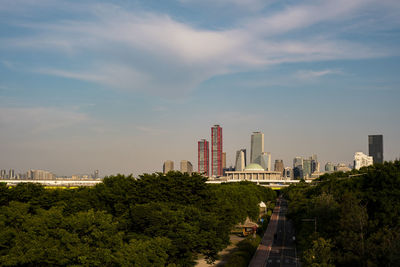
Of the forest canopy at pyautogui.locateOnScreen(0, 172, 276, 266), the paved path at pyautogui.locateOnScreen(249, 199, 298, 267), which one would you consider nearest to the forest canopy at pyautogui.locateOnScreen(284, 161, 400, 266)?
the paved path at pyautogui.locateOnScreen(249, 199, 298, 267)

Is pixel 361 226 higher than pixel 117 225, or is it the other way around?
pixel 361 226

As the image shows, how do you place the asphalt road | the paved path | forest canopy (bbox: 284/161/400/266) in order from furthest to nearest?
the asphalt road
the paved path
forest canopy (bbox: 284/161/400/266)

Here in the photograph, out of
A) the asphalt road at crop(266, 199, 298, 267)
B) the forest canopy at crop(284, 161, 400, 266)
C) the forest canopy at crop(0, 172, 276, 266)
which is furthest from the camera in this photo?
the asphalt road at crop(266, 199, 298, 267)

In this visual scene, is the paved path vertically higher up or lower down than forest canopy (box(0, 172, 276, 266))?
lower down

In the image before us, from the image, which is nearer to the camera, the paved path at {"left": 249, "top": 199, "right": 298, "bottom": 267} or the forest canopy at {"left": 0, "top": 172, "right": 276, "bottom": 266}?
the forest canopy at {"left": 0, "top": 172, "right": 276, "bottom": 266}

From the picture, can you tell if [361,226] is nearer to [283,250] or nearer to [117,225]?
[117,225]

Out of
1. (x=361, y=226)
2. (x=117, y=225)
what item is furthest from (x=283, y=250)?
(x=361, y=226)

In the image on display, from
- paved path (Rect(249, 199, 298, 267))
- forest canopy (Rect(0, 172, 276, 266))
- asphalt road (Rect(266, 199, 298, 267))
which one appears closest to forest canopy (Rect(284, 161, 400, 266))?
asphalt road (Rect(266, 199, 298, 267))

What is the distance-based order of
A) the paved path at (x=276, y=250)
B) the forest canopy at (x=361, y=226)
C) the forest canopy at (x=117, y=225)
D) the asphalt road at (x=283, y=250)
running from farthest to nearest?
the asphalt road at (x=283, y=250) < the paved path at (x=276, y=250) < the forest canopy at (x=117, y=225) < the forest canopy at (x=361, y=226)

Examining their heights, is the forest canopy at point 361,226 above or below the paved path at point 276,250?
above

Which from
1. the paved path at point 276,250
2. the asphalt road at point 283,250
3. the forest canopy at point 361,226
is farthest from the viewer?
the asphalt road at point 283,250

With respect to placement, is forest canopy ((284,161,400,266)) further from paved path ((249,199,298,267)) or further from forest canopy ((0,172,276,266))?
forest canopy ((0,172,276,266))

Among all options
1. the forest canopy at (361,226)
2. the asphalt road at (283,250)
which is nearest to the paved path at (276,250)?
the asphalt road at (283,250)

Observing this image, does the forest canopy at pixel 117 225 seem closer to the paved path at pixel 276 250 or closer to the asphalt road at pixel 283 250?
the paved path at pixel 276 250
